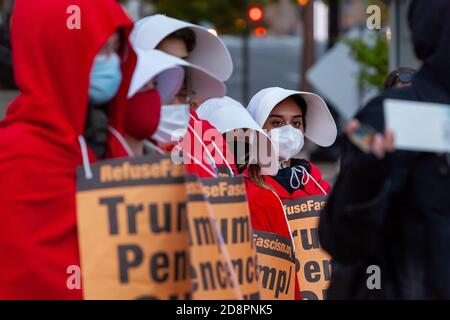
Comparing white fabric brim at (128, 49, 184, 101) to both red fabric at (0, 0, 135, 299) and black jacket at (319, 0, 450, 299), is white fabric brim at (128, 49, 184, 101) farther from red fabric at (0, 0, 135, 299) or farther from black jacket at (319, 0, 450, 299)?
black jacket at (319, 0, 450, 299)

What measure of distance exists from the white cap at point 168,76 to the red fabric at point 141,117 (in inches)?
2.2

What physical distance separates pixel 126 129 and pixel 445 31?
1.25 meters

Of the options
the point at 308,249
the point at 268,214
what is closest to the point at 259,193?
the point at 268,214

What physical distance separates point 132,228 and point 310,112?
9.47 ft

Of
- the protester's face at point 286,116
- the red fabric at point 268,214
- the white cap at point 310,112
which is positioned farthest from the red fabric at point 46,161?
the protester's face at point 286,116

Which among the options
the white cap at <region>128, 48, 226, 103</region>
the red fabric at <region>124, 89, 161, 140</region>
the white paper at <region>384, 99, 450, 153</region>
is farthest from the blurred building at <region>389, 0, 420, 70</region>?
the white paper at <region>384, 99, 450, 153</region>

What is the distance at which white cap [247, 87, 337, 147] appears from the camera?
6465 mm

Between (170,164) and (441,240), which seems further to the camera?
(170,164)

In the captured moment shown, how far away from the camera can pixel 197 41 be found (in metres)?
5.76

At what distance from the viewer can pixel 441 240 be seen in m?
3.79

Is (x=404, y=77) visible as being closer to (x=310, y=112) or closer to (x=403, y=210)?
(x=310, y=112)

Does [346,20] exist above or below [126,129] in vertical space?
below
